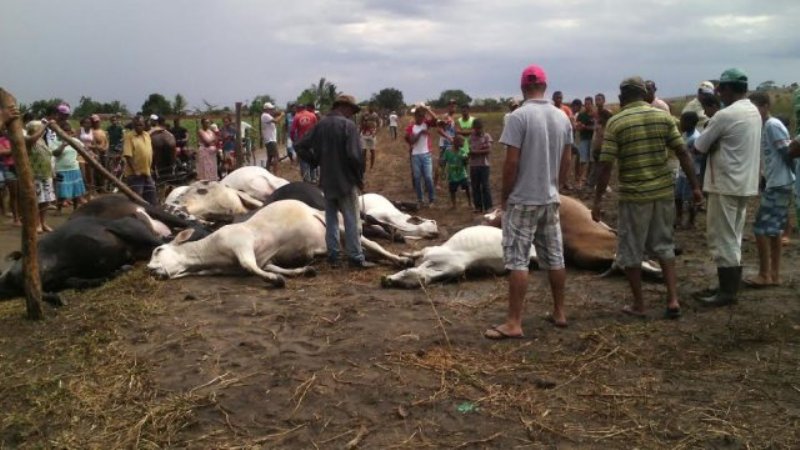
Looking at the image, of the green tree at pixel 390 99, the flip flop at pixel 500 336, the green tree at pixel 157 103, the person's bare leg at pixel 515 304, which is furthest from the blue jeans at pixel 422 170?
the green tree at pixel 390 99

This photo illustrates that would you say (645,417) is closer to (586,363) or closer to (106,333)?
(586,363)

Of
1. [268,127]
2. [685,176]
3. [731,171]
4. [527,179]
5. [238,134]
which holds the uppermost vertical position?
[268,127]

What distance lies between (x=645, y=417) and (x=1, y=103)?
598cm

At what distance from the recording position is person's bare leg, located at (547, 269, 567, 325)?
18.1 ft

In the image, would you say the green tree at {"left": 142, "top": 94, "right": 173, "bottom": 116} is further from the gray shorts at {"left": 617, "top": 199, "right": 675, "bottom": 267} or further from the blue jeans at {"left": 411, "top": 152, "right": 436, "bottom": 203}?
the gray shorts at {"left": 617, "top": 199, "right": 675, "bottom": 267}

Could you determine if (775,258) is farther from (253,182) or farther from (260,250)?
(253,182)

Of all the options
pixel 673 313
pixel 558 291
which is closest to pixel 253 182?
pixel 558 291

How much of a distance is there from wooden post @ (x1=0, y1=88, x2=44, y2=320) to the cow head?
4.94ft

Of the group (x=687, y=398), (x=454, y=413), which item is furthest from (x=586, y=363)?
(x=454, y=413)

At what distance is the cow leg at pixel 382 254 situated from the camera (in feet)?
26.0

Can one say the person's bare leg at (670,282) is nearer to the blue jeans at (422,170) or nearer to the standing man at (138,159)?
the blue jeans at (422,170)

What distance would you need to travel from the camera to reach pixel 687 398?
13.6 feet

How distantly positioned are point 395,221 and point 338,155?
2.50 meters

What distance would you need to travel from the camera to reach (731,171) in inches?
235
